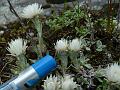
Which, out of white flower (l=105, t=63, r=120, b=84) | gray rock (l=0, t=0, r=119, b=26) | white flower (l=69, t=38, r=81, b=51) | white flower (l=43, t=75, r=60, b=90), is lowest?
white flower (l=43, t=75, r=60, b=90)

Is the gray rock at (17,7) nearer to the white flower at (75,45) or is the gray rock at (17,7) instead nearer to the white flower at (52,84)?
the white flower at (75,45)

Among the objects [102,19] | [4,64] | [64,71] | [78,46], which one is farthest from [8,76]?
[102,19]

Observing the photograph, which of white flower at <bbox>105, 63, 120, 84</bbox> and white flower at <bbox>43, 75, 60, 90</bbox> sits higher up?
white flower at <bbox>105, 63, 120, 84</bbox>

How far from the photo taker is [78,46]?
1.63m

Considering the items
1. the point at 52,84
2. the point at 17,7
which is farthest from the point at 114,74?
the point at 17,7

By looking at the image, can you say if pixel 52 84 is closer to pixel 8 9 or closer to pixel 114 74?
pixel 114 74

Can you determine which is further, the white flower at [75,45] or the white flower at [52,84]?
the white flower at [75,45]

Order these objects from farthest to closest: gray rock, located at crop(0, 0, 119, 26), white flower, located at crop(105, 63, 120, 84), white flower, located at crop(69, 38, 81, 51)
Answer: gray rock, located at crop(0, 0, 119, 26)
white flower, located at crop(69, 38, 81, 51)
white flower, located at crop(105, 63, 120, 84)

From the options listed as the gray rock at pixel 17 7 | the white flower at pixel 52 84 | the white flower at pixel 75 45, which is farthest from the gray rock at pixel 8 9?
the white flower at pixel 52 84

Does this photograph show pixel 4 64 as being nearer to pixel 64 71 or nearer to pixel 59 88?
pixel 64 71

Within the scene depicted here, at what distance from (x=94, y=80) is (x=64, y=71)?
13 cm

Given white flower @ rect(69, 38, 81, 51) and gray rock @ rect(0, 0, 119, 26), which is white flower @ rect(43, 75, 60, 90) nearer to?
white flower @ rect(69, 38, 81, 51)

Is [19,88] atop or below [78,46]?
below

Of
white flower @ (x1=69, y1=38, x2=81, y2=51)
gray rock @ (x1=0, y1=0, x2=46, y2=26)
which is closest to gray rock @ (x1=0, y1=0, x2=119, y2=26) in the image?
gray rock @ (x1=0, y1=0, x2=46, y2=26)
